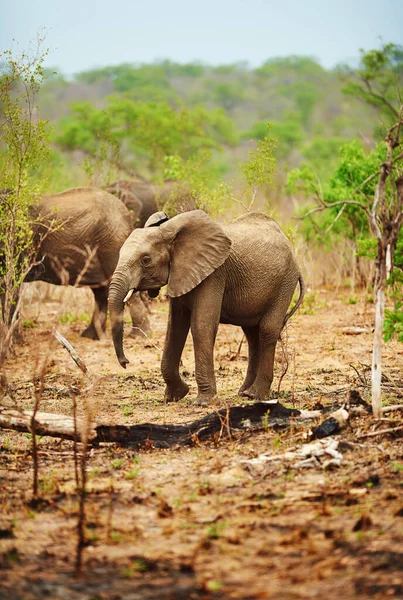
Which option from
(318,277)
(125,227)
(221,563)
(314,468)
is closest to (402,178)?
(314,468)

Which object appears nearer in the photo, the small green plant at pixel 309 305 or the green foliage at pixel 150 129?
the small green plant at pixel 309 305

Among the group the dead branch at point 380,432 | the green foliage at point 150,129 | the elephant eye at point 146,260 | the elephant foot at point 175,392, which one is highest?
the green foliage at point 150,129

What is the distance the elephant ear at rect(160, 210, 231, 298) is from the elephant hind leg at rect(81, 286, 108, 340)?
4.82 metres

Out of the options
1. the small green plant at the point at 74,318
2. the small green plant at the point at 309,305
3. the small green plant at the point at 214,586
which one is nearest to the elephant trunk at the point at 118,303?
the small green plant at the point at 214,586

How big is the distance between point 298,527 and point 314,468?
3.94 feet

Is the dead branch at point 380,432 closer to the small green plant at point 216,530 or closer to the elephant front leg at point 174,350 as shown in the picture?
the small green plant at point 216,530

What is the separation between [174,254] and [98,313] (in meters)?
4.94

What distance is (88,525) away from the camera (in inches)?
207

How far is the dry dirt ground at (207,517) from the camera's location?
442 cm

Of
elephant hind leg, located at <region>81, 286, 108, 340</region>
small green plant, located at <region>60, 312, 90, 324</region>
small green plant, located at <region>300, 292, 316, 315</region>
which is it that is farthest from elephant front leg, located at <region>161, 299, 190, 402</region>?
small green plant, located at <region>300, 292, 316, 315</region>

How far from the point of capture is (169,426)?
739cm

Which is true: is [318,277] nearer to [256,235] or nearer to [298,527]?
[256,235]

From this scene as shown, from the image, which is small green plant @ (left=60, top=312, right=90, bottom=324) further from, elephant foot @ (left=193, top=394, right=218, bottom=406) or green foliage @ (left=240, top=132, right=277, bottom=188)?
elephant foot @ (left=193, top=394, right=218, bottom=406)

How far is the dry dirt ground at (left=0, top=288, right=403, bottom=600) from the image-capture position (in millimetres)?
4418
